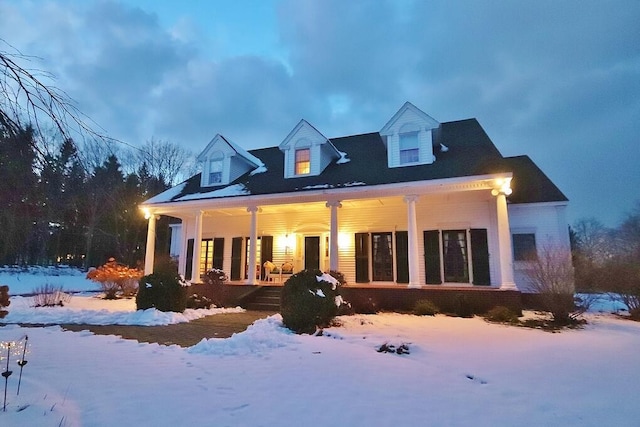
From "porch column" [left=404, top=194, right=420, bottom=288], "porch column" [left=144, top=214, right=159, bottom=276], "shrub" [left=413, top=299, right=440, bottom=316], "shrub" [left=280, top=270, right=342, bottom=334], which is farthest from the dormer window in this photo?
"shrub" [left=413, top=299, right=440, bottom=316]

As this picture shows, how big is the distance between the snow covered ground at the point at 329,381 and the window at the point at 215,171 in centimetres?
971

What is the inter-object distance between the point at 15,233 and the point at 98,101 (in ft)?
6.33

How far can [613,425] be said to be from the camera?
9.78ft

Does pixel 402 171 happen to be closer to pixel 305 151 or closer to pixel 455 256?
pixel 455 256

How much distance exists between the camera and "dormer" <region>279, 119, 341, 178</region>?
1368cm

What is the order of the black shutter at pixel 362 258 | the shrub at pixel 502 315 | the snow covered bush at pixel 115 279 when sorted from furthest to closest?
the snow covered bush at pixel 115 279
the black shutter at pixel 362 258
the shrub at pixel 502 315

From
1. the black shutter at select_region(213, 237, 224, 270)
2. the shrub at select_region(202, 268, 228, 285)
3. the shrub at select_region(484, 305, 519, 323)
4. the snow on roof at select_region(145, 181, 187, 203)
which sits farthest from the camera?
the black shutter at select_region(213, 237, 224, 270)

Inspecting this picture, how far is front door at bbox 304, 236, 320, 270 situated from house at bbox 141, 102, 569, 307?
44 millimetres

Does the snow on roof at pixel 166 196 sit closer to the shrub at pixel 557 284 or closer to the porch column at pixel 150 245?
the porch column at pixel 150 245

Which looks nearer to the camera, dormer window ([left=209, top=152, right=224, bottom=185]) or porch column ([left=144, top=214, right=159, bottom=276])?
porch column ([left=144, top=214, right=159, bottom=276])

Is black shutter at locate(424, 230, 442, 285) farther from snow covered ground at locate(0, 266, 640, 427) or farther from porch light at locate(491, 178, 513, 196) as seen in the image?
snow covered ground at locate(0, 266, 640, 427)

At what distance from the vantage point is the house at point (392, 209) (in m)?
10.8

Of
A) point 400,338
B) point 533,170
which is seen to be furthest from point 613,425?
point 533,170

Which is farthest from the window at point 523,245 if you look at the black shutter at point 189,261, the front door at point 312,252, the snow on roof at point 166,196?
the black shutter at point 189,261
